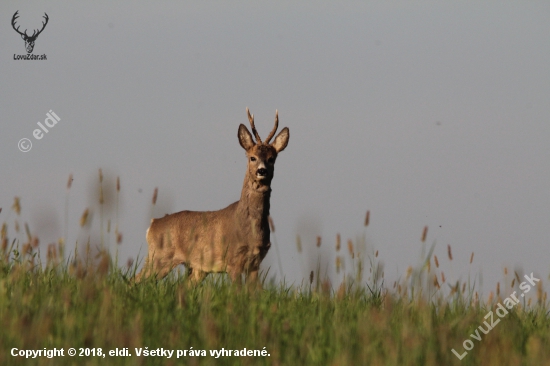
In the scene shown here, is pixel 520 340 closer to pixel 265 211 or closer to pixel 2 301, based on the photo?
pixel 2 301

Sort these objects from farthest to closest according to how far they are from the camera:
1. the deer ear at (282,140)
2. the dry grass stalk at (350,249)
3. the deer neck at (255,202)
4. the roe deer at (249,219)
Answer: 1. the deer ear at (282,140)
2. the deer neck at (255,202)
3. the roe deer at (249,219)
4. the dry grass stalk at (350,249)

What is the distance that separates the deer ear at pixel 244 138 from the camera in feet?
39.9

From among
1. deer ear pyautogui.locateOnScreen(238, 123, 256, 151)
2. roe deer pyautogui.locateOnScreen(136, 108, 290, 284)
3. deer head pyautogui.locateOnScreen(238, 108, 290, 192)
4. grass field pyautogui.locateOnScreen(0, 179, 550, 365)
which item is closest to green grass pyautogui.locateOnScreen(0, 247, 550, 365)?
grass field pyautogui.locateOnScreen(0, 179, 550, 365)

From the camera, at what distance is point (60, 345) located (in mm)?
5426

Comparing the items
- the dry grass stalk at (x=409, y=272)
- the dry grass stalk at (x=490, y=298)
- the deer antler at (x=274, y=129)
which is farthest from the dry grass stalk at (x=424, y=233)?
the deer antler at (x=274, y=129)

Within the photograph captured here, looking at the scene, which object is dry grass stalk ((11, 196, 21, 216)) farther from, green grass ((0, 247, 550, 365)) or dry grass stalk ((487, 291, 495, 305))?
dry grass stalk ((487, 291, 495, 305))

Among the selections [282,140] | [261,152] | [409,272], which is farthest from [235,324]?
[282,140]

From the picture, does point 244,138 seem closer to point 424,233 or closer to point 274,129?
point 274,129

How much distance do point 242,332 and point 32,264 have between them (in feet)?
9.89

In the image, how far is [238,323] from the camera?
615cm

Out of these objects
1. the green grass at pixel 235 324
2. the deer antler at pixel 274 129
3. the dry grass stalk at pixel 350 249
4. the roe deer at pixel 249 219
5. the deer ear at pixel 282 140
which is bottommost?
the green grass at pixel 235 324

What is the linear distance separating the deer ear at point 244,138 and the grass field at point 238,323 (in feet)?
13.3

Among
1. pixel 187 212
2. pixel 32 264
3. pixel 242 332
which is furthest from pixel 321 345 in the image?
pixel 187 212

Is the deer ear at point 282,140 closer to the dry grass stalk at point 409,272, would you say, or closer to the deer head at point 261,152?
the deer head at point 261,152
